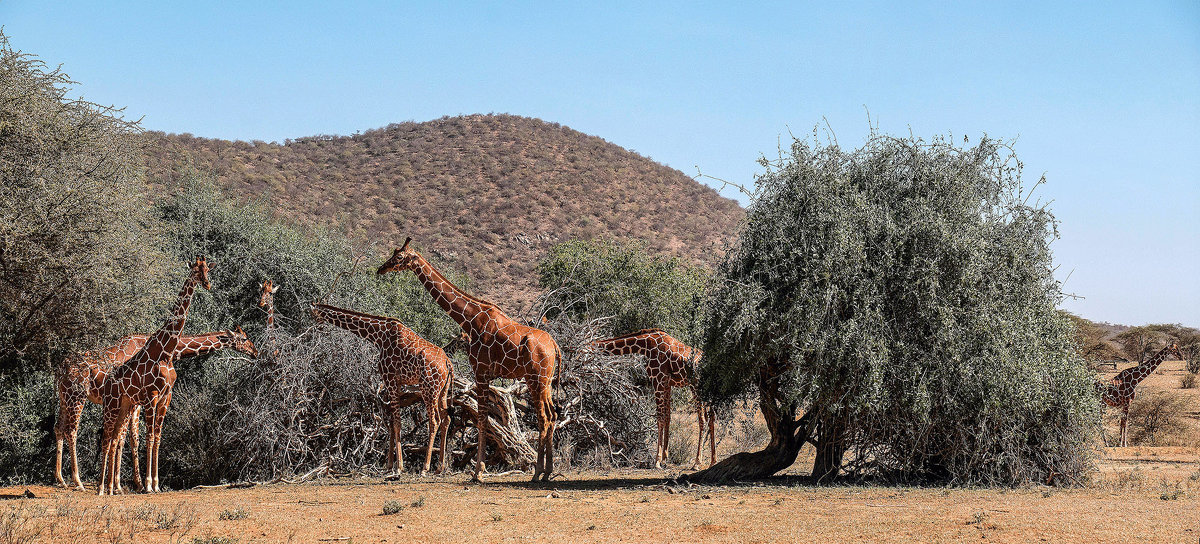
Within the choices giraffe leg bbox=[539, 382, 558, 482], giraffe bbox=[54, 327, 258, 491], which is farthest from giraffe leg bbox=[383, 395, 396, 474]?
giraffe leg bbox=[539, 382, 558, 482]

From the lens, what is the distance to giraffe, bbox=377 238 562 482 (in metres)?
12.1

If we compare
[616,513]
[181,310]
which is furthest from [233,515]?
[616,513]

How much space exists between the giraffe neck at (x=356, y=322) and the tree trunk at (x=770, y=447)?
17.2ft

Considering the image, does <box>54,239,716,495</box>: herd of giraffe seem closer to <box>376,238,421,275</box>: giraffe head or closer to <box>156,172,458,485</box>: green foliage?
<box>376,238,421,275</box>: giraffe head

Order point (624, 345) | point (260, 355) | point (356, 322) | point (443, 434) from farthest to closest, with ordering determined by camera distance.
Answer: point (624, 345), point (260, 355), point (443, 434), point (356, 322)

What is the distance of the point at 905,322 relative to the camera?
11.8 m

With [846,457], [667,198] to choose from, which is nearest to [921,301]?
[846,457]

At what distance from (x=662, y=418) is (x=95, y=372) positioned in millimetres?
9093

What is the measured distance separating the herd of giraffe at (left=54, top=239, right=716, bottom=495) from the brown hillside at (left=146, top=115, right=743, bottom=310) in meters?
25.4

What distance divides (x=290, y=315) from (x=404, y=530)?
1075 centimetres

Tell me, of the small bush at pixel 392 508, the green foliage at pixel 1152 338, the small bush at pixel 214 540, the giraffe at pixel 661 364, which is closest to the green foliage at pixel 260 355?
the giraffe at pixel 661 364

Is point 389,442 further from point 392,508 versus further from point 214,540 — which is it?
point 214,540

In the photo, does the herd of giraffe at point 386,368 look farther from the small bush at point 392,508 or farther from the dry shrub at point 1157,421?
the dry shrub at point 1157,421

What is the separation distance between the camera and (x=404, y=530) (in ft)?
30.0
